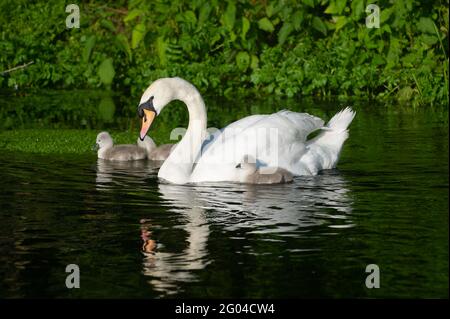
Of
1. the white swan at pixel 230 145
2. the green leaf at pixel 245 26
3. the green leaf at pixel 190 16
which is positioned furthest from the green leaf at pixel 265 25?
the white swan at pixel 230 145

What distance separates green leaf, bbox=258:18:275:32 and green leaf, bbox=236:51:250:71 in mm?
546

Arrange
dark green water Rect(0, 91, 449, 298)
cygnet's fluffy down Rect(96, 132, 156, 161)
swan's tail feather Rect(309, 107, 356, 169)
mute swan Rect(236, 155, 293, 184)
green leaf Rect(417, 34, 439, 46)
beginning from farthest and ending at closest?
green leaf Rect(417, 34, 439, 46) < cygnet's fluffy down Rect(96, 132, 156, 161) < swan's tail feather Rect(309, 107, 356, 169) < mute swan Rect(236, 155, 293, 184) < dark green water Rect(0, 91, 449, 298)

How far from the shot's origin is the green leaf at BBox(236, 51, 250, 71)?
21203mm

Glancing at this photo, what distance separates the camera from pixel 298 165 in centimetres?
1302

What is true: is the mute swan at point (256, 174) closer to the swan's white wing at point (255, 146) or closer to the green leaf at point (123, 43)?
A: the swan's white wing at point (255, 146)

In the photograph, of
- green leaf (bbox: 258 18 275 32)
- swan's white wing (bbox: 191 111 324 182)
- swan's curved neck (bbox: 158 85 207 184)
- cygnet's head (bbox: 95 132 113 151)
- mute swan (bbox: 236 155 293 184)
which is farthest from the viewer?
green leaf (bbox: 258 18 275 32)

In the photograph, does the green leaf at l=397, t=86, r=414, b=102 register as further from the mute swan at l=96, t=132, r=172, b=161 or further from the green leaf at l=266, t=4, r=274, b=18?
the mute swan at l=96, t=132, r=172, b=161

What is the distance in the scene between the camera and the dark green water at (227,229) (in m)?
8.31

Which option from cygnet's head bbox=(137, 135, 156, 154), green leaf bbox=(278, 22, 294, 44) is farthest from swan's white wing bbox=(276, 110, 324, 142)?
green leaf bbox=(278, 22, 294, 44)

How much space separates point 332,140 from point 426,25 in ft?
21.3

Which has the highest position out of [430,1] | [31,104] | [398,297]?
[430,1]

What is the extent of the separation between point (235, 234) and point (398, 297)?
7.03ft

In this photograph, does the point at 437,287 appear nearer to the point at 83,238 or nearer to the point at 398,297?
the point at 398,297

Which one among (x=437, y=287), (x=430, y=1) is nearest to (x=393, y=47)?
(x=430, y=1)
